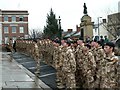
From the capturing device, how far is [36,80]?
15.0 metres

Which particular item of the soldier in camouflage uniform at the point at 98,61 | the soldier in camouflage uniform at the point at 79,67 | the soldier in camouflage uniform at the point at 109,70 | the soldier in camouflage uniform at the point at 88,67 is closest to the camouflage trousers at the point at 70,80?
the soldier in camouflage uniform at the point at 88,67

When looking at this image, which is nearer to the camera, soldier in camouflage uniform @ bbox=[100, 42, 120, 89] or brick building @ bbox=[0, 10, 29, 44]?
soldier in camouflage uniform @ bbox=[100, 42, 120, 89]

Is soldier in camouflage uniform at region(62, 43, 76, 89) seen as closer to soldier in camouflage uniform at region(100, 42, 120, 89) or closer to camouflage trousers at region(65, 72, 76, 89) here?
camouflage trousers at region(65, 72, 76, 89)

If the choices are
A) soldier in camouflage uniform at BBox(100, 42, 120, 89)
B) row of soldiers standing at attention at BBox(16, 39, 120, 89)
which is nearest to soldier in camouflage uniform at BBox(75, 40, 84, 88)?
row of soldiers standing at attention at BBox(16, 39, 120, 89)

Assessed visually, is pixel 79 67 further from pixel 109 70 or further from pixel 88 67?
pixel 109 70

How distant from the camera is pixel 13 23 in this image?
98.2 m

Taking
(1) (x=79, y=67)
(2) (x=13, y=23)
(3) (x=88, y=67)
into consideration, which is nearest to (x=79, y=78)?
(1) (x=79, y=67)

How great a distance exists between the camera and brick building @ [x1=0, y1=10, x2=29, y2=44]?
97.5 metres

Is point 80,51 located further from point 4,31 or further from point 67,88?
point 4,31

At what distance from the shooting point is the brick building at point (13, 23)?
97500mm

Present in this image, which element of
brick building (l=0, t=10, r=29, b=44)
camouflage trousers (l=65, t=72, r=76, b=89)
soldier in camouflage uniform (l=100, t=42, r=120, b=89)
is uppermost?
brick building (l=0, t=10, r=29, b=44)

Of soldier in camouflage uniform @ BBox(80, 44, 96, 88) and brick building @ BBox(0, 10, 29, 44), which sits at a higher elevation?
brick building @ BBox(0, 10, 29, 44)

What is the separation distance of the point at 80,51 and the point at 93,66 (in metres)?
1.16

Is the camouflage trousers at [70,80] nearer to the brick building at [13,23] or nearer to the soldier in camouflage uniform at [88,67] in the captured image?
the soldier in camouflage uniform at [88,67]
